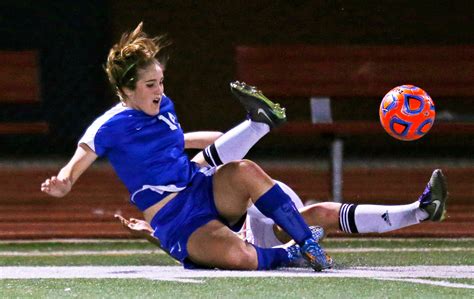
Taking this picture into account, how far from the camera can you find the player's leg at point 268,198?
6.36 metres

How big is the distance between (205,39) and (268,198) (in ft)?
27.0

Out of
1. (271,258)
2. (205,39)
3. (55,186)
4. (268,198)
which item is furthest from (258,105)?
(205,39)

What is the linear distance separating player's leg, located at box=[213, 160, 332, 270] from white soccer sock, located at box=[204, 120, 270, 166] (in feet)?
1.12

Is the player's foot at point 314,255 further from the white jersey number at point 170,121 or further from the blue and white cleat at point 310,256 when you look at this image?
the white jersey number at point 170,121

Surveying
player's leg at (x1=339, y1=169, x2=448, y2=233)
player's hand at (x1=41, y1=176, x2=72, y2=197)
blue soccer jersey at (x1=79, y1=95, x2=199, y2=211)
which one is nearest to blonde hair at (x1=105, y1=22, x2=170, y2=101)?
blue soccer jersey at (x1=79, y1=95, x2=199, y2=211)

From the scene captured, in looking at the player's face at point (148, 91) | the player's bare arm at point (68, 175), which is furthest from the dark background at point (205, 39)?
the player's bare arm at point (68, 175)

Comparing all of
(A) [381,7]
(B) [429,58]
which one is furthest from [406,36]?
(B) [429,58]

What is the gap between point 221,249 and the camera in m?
6.36

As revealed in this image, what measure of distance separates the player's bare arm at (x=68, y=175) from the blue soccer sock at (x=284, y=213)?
842 millimetres

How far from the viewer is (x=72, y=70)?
14.7 meters

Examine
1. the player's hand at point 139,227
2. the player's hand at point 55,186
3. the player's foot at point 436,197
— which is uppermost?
the player's hand at point 55,186

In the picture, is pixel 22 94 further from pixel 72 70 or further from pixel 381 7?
pixel 381 7

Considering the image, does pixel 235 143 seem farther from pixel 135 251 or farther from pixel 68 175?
pixel 135 251

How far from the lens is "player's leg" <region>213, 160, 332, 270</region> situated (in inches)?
250
